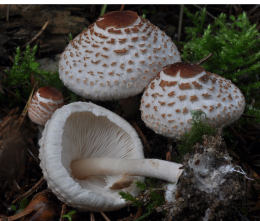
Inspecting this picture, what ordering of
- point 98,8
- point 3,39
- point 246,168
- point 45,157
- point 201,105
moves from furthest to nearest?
1. point 98,8
2. point 3,39
3. point 246,168
4. point 201,105
5. point 45,157

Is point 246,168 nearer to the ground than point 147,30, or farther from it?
nearer to the ground

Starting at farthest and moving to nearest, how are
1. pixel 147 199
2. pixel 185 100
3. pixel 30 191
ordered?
pixel 30 191 < pixel 185 100 < pixel 147 199

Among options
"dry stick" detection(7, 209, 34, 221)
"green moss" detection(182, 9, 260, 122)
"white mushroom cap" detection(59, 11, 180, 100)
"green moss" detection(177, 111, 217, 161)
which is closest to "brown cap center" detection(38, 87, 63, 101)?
"white mushroom cap" detection(59, 11, 180, 100)

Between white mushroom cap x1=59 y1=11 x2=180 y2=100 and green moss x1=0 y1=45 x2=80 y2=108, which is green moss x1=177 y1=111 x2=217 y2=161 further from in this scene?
green moss x1=0 y1=45 x2=80 y2=108

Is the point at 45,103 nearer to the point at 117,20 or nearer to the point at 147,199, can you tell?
the point at 117,20

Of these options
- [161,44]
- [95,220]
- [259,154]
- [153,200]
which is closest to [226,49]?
[161,44]

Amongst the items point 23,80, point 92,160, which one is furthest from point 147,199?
point 23,80

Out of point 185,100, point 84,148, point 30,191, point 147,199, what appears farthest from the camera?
point 84,148

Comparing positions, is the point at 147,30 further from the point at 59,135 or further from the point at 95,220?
the point at 95,220
